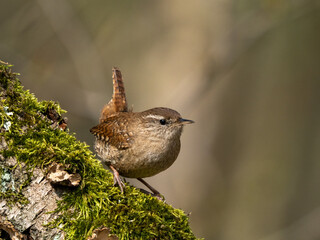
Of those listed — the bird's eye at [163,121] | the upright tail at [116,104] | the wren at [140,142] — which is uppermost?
the upright tail at [116,104]

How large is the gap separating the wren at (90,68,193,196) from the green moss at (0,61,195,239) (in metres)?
0.79

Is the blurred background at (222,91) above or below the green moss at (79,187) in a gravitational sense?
above

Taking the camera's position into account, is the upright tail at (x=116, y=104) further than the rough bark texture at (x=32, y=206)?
Yes

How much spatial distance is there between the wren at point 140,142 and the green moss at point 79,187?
795mm

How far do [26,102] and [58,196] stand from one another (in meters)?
0.64

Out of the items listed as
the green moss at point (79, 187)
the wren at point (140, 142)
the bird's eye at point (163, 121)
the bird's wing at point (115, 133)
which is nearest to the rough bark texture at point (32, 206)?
the green moss at point (79, 187)

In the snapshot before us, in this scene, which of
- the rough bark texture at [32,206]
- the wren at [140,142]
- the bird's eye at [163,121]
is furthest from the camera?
the bird's eye at [163,121]

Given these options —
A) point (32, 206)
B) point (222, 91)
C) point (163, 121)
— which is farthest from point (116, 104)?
point (222, 91)

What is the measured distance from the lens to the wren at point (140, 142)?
3.31m

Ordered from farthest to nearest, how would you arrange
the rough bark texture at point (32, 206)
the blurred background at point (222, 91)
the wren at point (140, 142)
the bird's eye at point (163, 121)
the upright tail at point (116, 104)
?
the blurred background at point (222, 91) → the upright tail at point (116, 104) → the bird's eye at point (163, 121) → the wren at point (140, 142) → the rough bark texture at point (32, 206)

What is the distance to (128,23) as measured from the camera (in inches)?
365

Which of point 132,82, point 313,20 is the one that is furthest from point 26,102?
point 313,20

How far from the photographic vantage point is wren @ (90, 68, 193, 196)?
331 centimetres

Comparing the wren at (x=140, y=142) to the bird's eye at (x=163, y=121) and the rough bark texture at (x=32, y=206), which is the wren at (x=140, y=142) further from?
the rough bark texture at (x=32, y=206)
